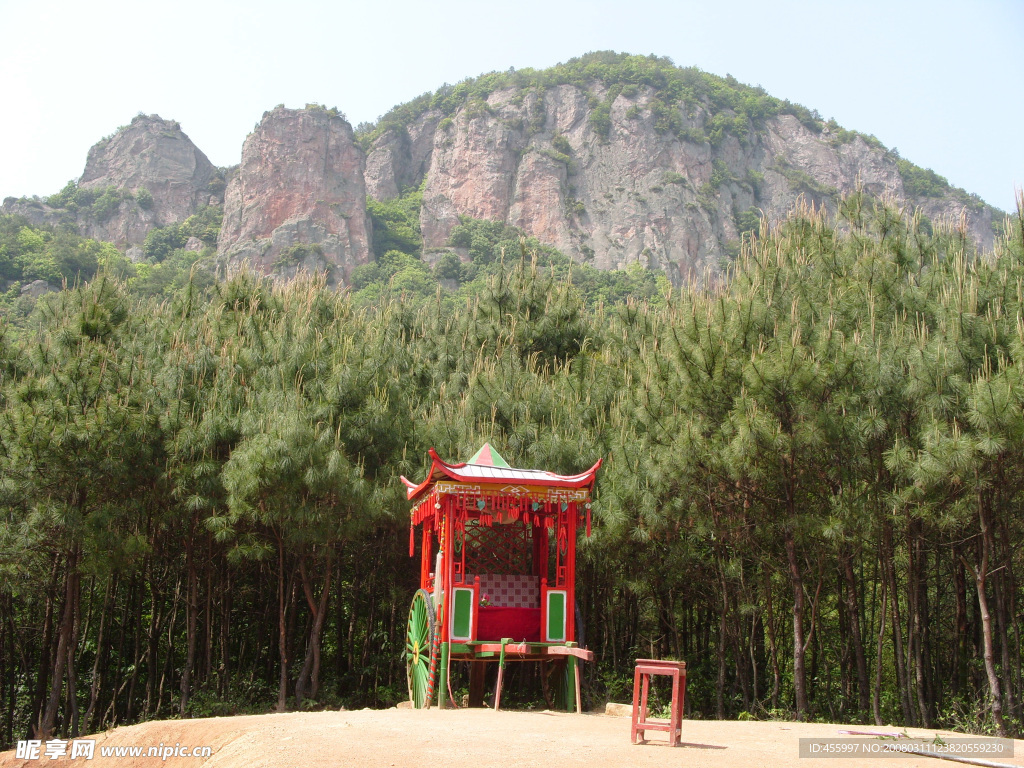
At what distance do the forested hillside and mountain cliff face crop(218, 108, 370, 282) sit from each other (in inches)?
1818

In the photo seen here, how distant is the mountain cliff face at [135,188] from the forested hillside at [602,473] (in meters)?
57.3

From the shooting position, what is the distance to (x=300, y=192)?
64.1 metres

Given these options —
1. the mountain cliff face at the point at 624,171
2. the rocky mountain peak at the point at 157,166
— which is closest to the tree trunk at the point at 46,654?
the mountain cliff face at the point at 624,171

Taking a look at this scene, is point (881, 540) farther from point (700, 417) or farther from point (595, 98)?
point (595, 98)

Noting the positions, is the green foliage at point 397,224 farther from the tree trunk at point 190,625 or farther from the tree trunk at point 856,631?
the tree trunk at point 856,631

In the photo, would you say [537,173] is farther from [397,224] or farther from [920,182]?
[920,182]

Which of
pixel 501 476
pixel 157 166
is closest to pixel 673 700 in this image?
pixel 501 476

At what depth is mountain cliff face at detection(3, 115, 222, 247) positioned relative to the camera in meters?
65.3

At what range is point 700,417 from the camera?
32.6ft

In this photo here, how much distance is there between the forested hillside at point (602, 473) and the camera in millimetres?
9164

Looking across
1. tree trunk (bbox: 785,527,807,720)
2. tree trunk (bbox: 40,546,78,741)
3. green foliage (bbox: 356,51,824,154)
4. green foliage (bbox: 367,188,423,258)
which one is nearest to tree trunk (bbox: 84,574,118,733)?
tree trunk (bbox: 40,546,78,741)

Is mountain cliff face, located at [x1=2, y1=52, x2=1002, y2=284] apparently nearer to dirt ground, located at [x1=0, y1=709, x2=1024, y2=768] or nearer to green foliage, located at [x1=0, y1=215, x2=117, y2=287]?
green foliage, located at [x1=0, y1=215, x2=117, y2=287]

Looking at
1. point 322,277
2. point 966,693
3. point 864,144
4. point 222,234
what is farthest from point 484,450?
point 864,144

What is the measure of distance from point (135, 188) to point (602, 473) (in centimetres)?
6830
